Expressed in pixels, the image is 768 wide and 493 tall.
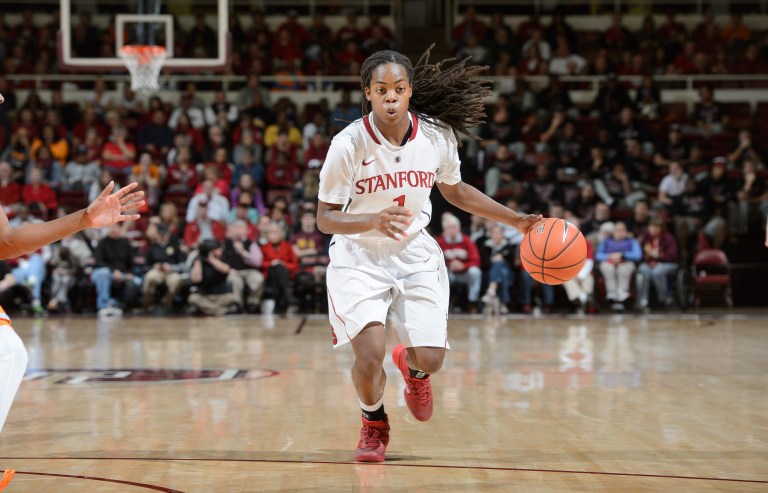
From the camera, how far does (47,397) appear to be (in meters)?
6.79

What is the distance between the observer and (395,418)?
6.02 metres

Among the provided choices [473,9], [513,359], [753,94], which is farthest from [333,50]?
[513,359]

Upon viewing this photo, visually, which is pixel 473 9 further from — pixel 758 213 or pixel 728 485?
pixel 728 485

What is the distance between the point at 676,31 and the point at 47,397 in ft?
51.6

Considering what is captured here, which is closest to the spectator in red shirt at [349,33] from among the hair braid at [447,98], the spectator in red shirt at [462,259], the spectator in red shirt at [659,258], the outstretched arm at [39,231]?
the spectator in red shirt at [462,259]

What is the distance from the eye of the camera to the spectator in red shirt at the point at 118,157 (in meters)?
16.0

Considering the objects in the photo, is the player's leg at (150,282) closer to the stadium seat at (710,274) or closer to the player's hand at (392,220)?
the stadium seat at (710,274)

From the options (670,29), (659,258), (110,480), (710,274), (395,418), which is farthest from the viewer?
(670,29)

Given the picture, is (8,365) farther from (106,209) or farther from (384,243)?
(384,243)

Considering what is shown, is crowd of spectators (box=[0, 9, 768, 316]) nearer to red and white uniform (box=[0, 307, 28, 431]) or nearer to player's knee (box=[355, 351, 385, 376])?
player's knee (box=[355, 351, 385, 376])

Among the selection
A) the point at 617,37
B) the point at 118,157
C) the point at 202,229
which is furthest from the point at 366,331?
the point at 617,37

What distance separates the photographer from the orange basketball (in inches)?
207

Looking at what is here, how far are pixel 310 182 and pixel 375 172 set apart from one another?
34.2 feet

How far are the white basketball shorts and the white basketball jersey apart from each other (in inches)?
3.5
